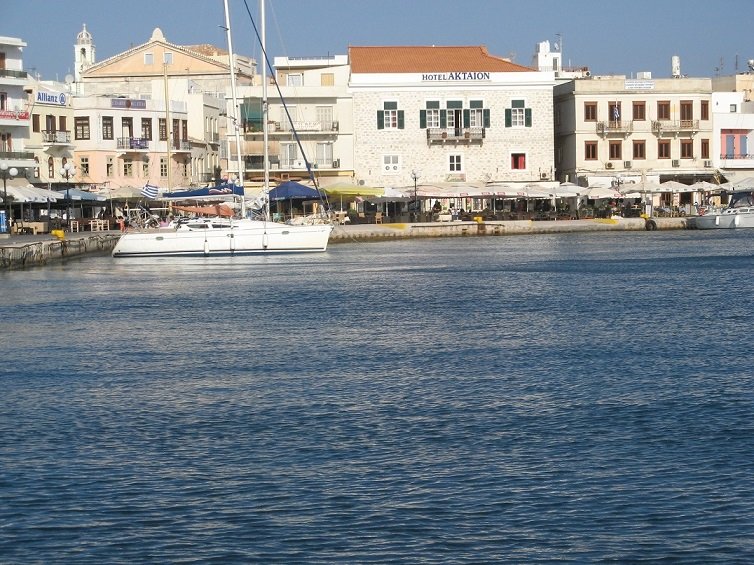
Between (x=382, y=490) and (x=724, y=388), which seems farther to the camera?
(x=724, y=388)

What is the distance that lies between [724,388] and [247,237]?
37761mm

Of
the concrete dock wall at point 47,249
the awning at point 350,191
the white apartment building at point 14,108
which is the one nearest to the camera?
the concrete dock wall at point 47,249

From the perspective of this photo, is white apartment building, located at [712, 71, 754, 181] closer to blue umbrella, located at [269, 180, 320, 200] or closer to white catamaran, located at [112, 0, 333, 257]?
blue umbrella, located at [269, 180, 320, 200]

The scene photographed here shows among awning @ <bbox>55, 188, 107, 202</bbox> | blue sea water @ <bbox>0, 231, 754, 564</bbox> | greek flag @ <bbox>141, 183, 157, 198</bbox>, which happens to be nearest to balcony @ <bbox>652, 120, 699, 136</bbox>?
greek flag @ <bbox>141, 183, 157, 198</bbox>

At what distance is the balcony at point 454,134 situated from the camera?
84.1 meters

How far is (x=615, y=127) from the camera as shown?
3376 inches

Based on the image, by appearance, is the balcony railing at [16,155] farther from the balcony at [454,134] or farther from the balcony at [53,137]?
the balcony at [454,134]

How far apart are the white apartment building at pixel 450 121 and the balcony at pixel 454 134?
0.06 metres

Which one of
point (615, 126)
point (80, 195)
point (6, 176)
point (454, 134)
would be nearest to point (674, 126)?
point (615, 126)

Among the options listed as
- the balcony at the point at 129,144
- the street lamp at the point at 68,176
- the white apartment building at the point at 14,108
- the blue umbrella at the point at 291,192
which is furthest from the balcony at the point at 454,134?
the white apartment building at the point at 14,108

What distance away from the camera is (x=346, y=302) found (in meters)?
37.6

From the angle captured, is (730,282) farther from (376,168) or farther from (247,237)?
(376,168)

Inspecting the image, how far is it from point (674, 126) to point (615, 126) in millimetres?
3725

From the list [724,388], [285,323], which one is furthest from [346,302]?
[724,388]
